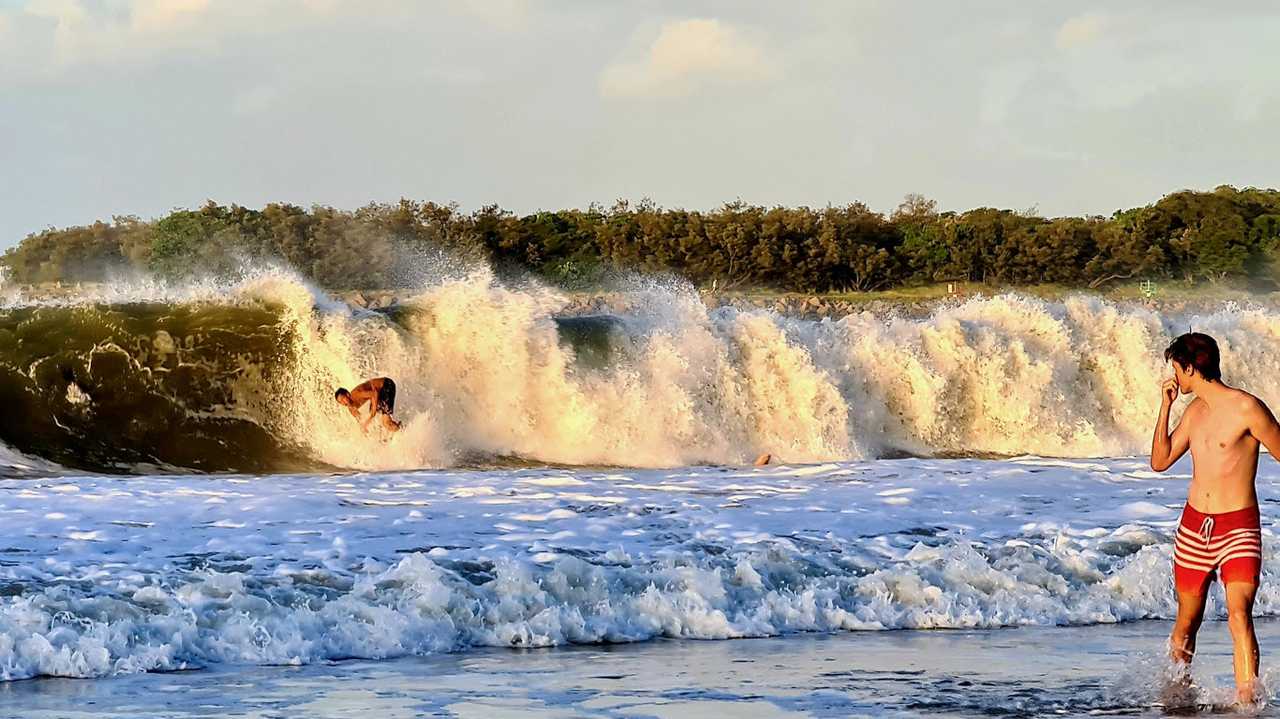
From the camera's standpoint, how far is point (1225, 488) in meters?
7.88

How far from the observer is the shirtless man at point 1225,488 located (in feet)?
25.7

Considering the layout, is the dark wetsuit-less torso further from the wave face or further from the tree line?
the tree line

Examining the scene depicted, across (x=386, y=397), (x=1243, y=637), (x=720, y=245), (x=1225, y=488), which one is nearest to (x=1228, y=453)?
(x=1225, y=488)

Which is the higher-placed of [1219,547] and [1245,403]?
[1245,403]

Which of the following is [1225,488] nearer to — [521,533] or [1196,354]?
[1196,354]

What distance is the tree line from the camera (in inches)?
2584

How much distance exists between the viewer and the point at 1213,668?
925 centimetres

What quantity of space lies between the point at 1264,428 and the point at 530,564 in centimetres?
514

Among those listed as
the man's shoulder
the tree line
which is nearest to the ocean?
the man's shoulder

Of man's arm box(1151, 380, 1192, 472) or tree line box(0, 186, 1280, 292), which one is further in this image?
tree line box(0, 186, 1280, 292)

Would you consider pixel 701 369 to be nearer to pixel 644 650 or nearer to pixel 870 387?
pixel 870 387

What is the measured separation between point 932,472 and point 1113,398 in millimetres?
15018

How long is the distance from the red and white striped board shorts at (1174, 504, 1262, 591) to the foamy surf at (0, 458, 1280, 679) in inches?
131

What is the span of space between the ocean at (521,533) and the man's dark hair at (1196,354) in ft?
4.75
